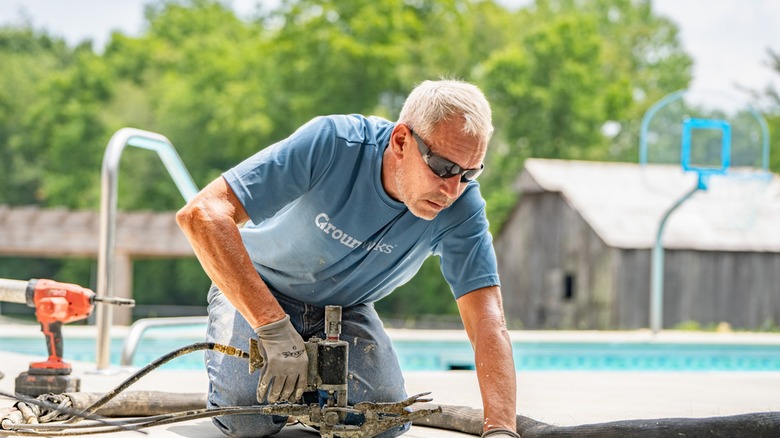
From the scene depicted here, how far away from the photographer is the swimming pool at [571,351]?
9.63 meters

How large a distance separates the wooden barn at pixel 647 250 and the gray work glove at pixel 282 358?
63.5ft

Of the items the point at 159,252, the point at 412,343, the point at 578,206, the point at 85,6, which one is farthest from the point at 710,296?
the point at 85,6

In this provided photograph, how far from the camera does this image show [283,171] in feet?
9.91

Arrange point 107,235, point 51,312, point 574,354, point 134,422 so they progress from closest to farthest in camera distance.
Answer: point 134,422, point 51,312, point 107,235, point 574,354

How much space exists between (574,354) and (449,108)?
26.9ft

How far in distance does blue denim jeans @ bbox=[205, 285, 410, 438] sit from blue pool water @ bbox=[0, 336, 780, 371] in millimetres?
5974

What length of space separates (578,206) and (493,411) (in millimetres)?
21367

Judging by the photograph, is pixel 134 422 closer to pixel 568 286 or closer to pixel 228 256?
pixel 228 256

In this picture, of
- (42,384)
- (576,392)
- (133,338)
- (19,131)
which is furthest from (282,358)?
(19,131)

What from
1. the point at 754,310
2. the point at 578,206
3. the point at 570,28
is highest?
the point at 570,28

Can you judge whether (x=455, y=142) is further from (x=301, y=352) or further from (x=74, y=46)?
(x=74, y=46)

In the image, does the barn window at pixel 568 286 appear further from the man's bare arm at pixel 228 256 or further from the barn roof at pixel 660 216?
the man's bare arm at pixel 228 256

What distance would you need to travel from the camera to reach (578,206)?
2398cm

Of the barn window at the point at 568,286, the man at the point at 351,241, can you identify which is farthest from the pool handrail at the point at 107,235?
the barn window at the point at 568,286
